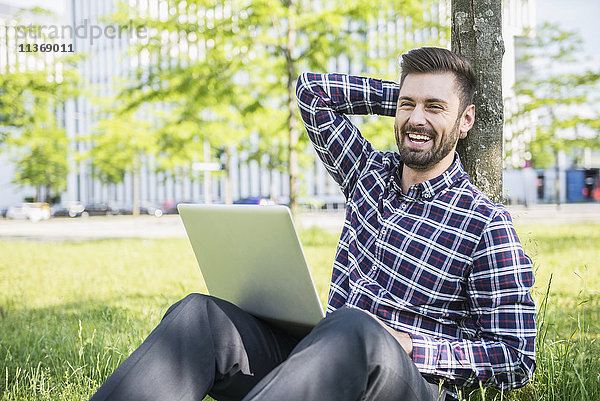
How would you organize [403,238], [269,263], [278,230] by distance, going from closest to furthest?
[278,230]
[269,263]
[403,238]

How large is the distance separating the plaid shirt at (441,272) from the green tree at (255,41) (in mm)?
7821

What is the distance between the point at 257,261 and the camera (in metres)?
1.93

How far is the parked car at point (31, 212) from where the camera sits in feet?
115

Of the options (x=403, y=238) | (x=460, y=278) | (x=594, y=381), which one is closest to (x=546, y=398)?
(x=594, y=381)

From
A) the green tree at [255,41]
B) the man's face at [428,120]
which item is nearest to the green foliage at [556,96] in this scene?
the green tree at [255,41]

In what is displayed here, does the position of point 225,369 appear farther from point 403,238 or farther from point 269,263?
point 403,238

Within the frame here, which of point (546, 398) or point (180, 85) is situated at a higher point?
point (180, 85)

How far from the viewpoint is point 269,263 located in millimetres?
1881

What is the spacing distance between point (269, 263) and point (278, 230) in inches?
6.3

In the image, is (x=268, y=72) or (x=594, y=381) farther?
(x=268, y=72)

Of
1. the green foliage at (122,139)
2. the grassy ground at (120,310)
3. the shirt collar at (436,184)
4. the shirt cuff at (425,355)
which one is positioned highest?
the green foliage at (122,139)

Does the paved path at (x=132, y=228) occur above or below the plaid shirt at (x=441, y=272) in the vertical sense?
below

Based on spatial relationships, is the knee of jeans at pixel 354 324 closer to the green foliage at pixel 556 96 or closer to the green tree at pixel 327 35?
the green tree at pixel 327 35

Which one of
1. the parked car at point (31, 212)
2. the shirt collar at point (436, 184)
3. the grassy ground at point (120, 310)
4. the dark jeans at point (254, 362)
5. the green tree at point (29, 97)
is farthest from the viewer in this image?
the parked car at point (31, 212)
